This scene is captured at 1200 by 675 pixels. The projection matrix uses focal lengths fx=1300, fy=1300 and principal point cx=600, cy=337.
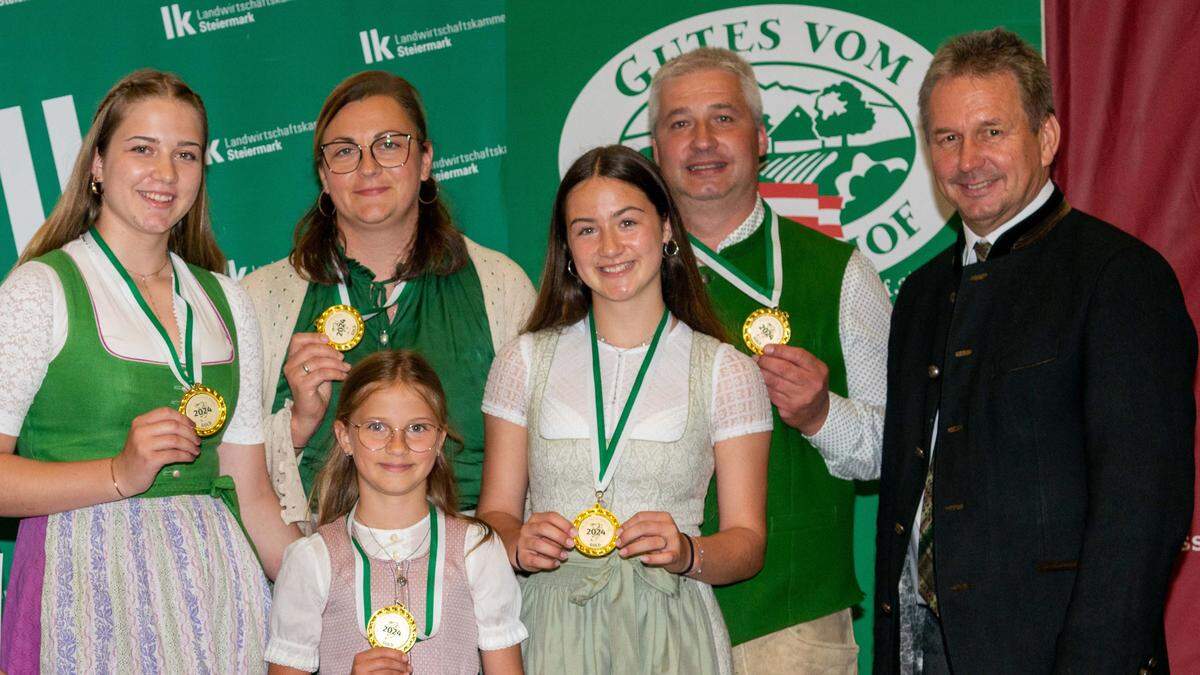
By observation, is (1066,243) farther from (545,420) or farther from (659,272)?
(545,420)

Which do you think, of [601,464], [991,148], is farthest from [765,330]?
[991,148]

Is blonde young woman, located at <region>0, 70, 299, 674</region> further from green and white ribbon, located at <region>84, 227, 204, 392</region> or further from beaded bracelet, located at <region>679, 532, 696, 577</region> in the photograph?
beaded bracelet, located at <region>679, 532, 696, 577</region>

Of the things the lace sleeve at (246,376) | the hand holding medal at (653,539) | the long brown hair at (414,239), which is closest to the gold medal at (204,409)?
the lace sleeve at (246,376)

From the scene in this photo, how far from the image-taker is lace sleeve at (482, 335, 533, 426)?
3.29m

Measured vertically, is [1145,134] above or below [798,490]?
above

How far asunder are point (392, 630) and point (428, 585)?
0.16m

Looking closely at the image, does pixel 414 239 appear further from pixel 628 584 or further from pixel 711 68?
pixel 628 584

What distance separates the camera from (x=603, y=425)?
3.18 m

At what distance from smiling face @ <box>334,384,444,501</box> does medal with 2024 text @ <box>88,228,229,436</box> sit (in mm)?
327

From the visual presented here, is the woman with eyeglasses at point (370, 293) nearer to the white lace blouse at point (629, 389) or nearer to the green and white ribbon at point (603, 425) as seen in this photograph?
the white lace blouse at point (629, 389)

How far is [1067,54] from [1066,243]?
1823 millimetres

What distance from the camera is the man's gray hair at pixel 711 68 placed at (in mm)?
3961

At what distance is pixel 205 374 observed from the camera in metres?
3.11

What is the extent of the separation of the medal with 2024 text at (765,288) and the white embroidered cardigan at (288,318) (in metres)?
0.55
